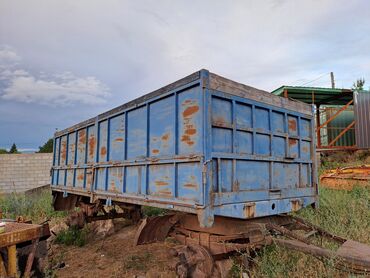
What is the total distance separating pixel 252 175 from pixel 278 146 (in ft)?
2.44

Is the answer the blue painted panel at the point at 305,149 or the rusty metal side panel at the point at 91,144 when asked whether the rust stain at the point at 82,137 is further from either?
the blue painted panel at the point at 305,149

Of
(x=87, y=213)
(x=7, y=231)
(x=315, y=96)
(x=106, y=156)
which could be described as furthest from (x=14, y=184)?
(x=315, y=96)

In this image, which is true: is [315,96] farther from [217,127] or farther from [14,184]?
[14,184]

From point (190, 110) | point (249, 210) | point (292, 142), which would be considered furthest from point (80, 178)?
point (292, 142)

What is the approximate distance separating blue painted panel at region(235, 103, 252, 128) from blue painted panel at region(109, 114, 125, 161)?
1910 millimetres

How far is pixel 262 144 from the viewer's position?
3.72 metres

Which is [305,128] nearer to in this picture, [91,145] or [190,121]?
[190,121]

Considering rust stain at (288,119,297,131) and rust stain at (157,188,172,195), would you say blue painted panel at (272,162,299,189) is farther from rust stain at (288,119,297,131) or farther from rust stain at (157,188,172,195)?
rust stain at (157,188,172,195)

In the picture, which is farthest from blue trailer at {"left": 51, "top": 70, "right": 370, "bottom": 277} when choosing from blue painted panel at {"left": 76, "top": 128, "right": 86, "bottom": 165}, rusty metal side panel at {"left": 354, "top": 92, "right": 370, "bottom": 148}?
rusty metal side panel at {"left": 354, "top": 92, "right": 370, "bottom": 148}

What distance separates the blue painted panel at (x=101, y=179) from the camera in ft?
15.9

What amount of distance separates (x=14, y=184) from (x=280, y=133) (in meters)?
12.6

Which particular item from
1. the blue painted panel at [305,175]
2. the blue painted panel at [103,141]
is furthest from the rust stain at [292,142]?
the blue painted panel at [103,141]

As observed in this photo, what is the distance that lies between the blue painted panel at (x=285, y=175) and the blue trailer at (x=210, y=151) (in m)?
0.01

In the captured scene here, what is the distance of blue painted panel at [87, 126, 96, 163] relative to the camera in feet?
17.5
